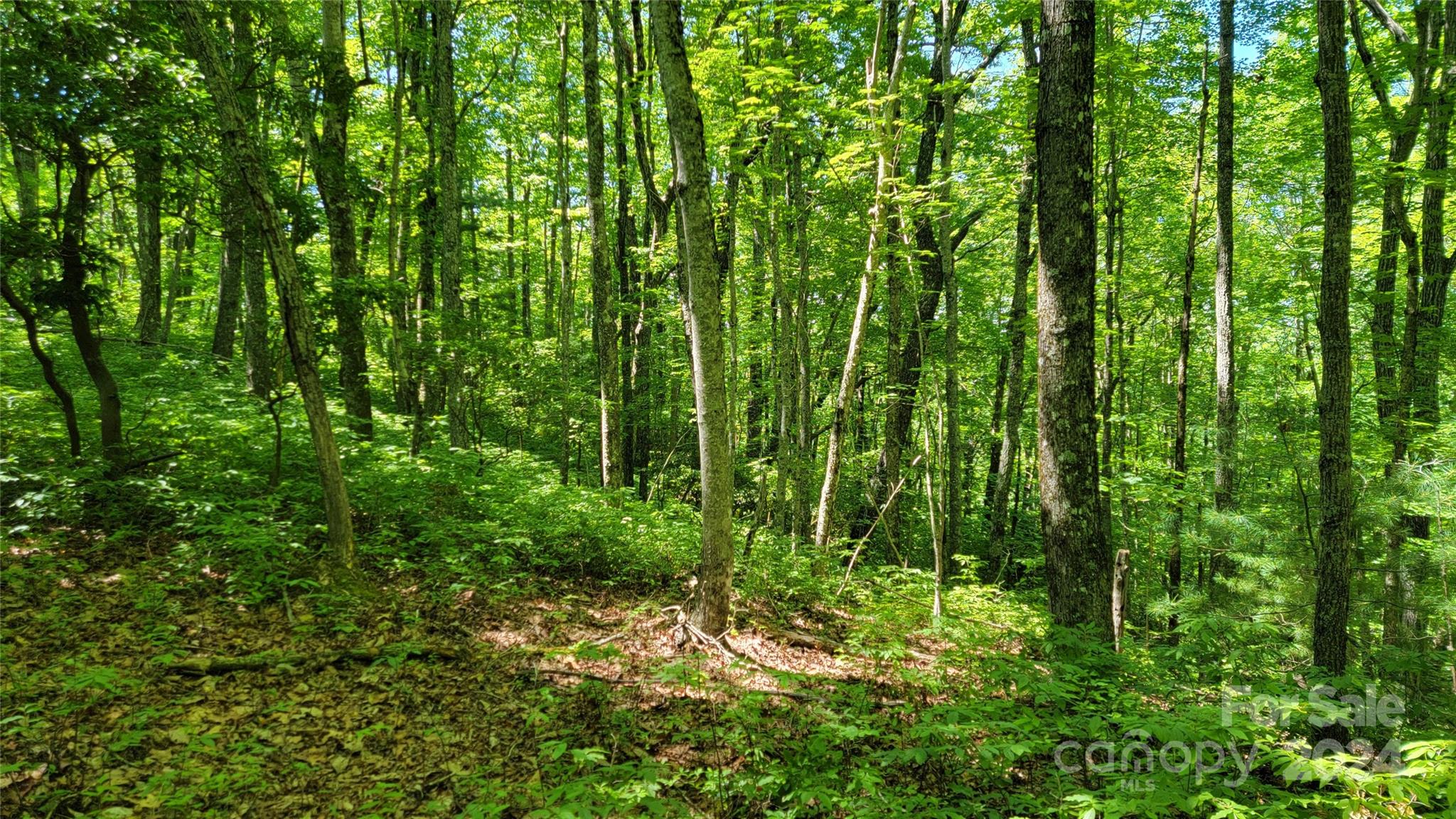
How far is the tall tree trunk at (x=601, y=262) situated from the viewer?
8961 millimetres

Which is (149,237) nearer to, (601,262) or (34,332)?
(34,332)

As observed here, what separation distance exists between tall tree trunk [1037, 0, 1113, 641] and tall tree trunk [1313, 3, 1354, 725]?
2221mm

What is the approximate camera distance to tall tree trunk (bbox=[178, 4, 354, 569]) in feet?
15.5

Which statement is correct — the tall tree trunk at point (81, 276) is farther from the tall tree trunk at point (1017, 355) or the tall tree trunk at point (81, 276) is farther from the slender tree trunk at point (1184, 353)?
the slender tree trunk at point (1184, 353)

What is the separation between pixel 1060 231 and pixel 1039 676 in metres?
2.99

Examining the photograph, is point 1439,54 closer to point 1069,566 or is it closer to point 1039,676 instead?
point 1069,566

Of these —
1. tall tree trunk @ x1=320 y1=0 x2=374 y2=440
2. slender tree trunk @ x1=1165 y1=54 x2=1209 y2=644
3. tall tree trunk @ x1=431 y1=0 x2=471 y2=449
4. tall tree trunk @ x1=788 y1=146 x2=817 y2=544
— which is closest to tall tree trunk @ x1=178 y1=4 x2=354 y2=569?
tall tree trunk @ x1=320 y1=0 x2=374 y2=440

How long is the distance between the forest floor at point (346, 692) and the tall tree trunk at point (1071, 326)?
1510 mm

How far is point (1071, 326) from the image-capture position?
13.6 ft

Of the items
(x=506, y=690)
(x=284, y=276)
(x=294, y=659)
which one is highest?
(x=284, y=276)

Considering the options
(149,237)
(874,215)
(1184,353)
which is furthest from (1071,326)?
Answer: (149,237)

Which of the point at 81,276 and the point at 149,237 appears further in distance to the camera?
the point at 149,237

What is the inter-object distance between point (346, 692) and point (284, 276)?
139 inches

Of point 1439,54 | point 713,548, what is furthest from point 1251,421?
point 713,548
